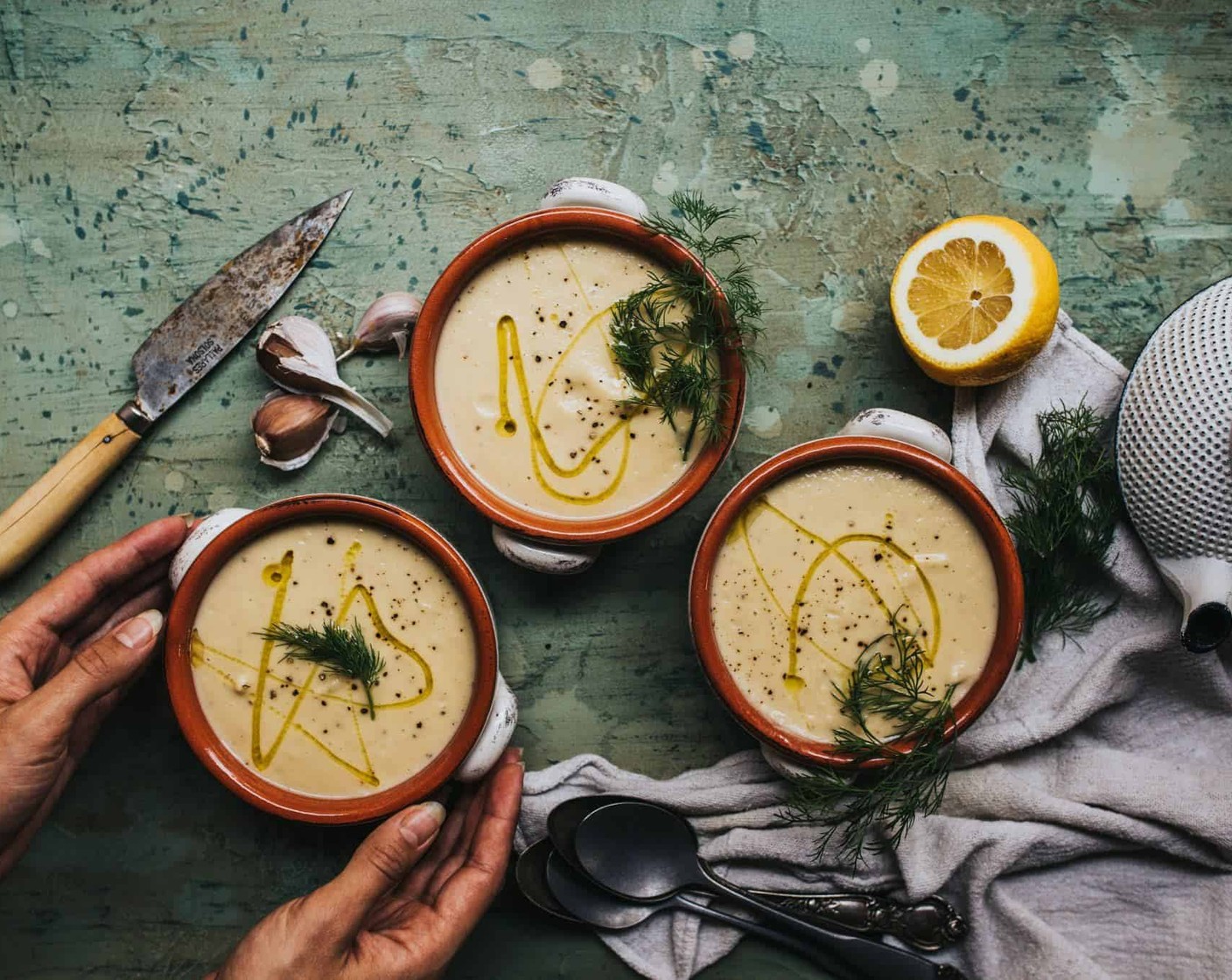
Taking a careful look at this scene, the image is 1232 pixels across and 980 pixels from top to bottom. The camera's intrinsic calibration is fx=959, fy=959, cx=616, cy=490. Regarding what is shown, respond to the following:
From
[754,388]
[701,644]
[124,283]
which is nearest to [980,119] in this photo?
[754,388]

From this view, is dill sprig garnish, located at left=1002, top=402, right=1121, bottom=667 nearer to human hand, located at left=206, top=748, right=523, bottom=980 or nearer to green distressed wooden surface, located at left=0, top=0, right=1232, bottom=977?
green distressed wooden surface, located at left=0, top=0, right=1232, bottom=977

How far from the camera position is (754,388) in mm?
1764

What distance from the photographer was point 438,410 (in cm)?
155

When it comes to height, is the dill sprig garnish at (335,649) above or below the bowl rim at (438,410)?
below

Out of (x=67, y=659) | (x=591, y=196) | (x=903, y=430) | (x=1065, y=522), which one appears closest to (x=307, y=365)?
(x=591, y=196)

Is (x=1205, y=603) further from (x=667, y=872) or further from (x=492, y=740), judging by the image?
(x=492, y=740)

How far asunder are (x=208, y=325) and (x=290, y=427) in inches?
10.2

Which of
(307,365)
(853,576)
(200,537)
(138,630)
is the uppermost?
(307,365)

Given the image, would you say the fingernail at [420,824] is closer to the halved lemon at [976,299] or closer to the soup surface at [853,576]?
the soup surface at [853,576]

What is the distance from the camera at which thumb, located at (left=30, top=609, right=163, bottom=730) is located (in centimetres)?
145

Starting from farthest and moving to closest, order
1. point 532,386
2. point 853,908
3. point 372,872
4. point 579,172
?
point 579,172 → point 853,908 → point 532,386 → point 372,872

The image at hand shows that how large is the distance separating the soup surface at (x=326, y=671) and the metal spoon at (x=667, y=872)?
336 mm

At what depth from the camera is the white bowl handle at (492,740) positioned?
1.56 metres

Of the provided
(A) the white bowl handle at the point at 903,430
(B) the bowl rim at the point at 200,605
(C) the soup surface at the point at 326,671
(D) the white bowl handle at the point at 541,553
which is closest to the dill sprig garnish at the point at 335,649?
(C) the soup surface at the point at 326,671
